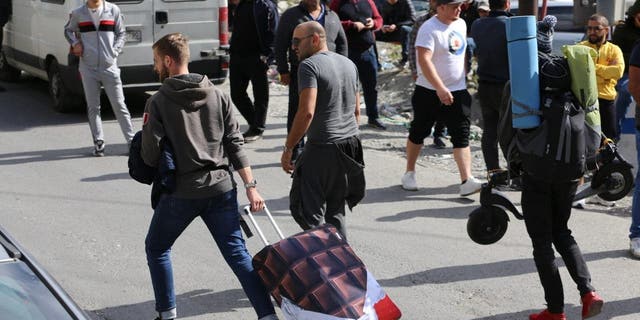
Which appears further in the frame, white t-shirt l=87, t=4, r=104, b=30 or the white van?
the white van

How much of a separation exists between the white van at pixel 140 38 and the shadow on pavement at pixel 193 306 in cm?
562

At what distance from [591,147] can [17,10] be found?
9.33 metres

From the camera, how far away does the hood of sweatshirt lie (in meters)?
5.33

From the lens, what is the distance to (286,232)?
783cm

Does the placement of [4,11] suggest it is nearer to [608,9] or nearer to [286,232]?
[286,232]

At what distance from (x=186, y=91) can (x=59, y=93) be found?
23.7 ft

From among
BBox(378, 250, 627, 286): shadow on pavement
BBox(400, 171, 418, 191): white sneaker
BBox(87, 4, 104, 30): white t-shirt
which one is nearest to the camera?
BBox(378, 250, 627, 286): shadow on pavement

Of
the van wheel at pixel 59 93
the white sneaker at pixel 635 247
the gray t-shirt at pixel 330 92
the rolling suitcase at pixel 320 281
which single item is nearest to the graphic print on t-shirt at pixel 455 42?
the white sneaker at pixel 635 247

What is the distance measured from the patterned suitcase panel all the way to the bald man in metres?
0.87

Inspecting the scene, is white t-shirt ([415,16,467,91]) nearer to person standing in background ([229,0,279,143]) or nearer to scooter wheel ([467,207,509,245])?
person standing in background ([229,0,279,143])

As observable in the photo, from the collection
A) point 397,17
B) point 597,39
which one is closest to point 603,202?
point 597,39

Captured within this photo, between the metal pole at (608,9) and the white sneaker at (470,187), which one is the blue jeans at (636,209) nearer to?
the white sneaker at (470,187)

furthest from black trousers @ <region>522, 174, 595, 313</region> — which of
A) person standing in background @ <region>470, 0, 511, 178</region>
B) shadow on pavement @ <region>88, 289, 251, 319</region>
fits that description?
person standing in background @ <region>470, 0, 511, 178</region>

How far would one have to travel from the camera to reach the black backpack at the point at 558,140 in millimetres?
5484
